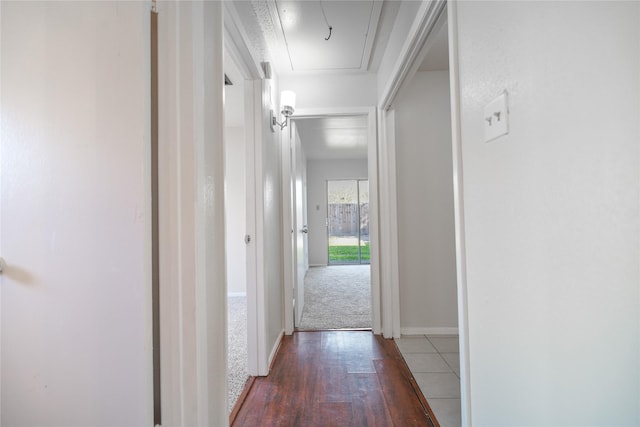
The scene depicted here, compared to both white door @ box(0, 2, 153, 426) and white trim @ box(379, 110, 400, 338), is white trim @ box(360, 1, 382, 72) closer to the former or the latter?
white trim @ box(379, 110, 400, 338)

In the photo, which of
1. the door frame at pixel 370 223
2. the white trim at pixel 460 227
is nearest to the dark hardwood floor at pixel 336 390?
the door frame at pixel 370 223

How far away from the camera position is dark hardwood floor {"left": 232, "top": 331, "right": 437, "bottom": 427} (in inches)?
57.9

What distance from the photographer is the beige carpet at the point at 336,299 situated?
290 centimetres

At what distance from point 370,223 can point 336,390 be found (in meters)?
1.38

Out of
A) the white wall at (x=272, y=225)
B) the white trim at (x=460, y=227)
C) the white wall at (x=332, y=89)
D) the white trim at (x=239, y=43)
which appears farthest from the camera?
the white wall at (x=332, y=89)

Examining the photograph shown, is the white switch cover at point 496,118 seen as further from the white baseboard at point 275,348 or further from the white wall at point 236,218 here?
the white wall at point 236,218

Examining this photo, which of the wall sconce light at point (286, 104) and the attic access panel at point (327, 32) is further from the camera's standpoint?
the wall sconce light at point (286, 104)

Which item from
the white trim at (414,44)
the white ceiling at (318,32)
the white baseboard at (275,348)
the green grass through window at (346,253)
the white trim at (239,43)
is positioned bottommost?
the white baseboard at (275,348)

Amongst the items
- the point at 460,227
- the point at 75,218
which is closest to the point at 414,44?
the point at 460,227

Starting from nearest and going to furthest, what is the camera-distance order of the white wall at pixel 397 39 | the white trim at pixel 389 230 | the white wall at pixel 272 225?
1. the white wall at pixel 397 39
2. the white wall at pixel 272 225
3. the white trim at pixel 389 230

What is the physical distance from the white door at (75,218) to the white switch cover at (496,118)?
1041 mm

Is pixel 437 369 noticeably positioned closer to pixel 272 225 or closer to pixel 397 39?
pixel 272 225

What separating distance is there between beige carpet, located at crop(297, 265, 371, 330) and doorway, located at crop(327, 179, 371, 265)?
734 millimetres

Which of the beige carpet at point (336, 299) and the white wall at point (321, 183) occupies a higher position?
the white wall at point (321, 183)
